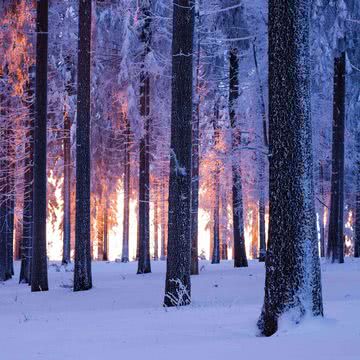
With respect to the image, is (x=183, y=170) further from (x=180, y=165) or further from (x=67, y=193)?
(x=67, y=193)

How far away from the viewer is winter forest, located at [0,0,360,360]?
623 cm

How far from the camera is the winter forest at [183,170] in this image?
20.5 feet

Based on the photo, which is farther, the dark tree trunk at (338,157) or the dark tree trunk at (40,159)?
the dark tree trunk at (338,157)

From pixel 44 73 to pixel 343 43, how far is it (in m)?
11.5

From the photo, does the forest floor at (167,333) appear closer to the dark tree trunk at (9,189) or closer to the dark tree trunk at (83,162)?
the dark tree trunk at (83,162)

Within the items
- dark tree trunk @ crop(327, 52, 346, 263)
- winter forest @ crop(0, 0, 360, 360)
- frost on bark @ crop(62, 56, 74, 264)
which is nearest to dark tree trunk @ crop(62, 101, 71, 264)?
frost on bark @ crop(62, 56, 74, 264)

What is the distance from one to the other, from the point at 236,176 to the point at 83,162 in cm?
814

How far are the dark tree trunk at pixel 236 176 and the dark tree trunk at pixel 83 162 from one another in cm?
733

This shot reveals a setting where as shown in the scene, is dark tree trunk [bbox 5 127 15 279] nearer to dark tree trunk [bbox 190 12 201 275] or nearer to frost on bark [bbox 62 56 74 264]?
frost on bark [bbox 62 56 74 264]

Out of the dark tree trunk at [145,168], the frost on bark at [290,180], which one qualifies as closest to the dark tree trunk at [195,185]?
the dark tree trunk at [145,168]

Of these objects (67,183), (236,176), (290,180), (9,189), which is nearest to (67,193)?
(67,183)

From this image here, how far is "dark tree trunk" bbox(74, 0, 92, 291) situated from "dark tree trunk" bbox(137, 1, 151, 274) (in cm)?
421

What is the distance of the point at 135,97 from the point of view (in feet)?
75.6

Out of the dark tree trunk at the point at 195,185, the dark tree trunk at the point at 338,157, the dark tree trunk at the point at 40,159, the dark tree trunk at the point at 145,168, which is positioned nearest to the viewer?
the dark tree trunk at the point at 40,159
